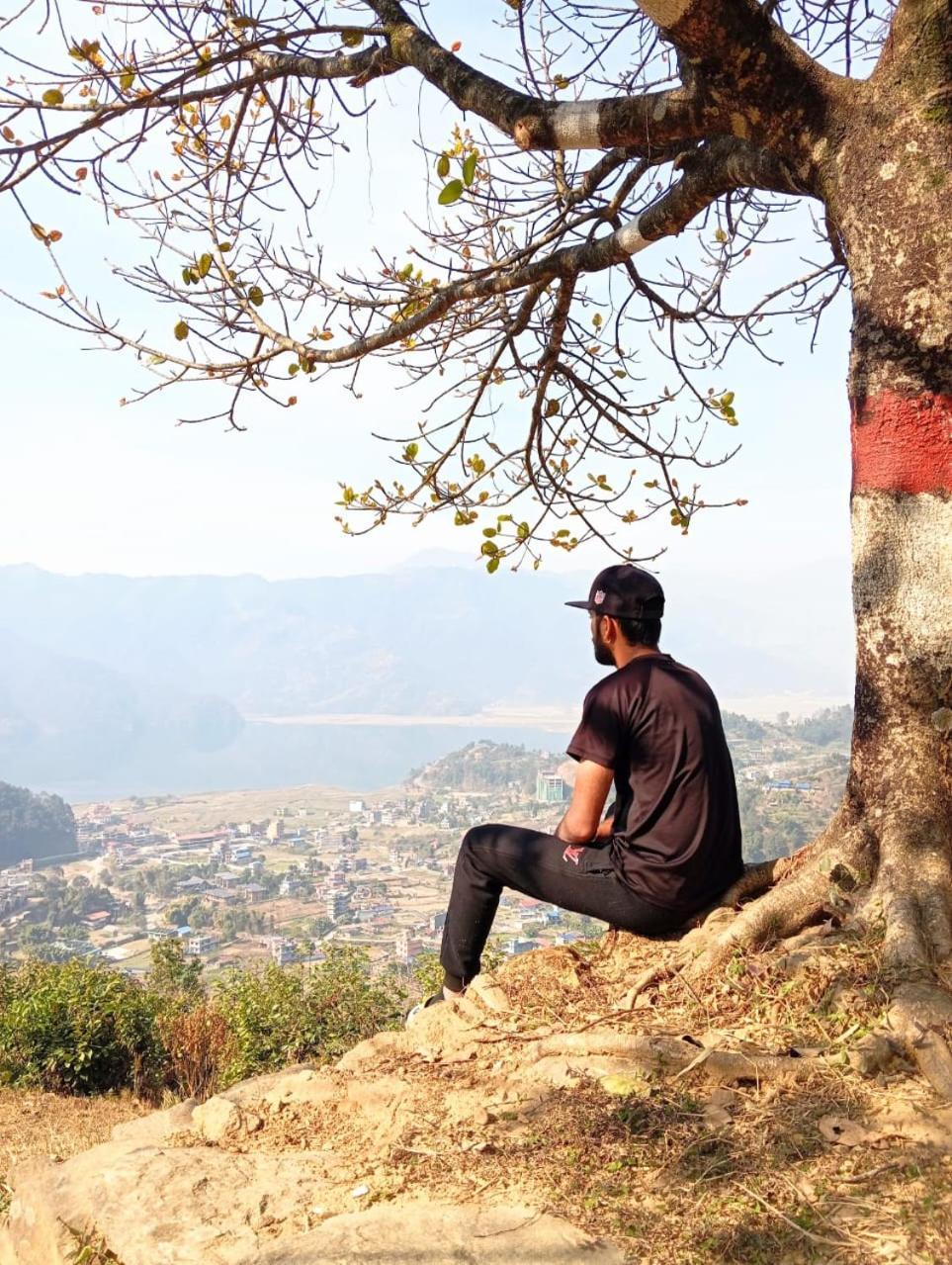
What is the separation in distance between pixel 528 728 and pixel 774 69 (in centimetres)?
17475

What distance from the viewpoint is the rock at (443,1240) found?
2.28 m

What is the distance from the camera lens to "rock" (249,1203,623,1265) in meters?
2.28

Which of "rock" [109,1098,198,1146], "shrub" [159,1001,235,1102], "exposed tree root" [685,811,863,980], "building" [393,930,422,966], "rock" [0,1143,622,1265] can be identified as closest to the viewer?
"rock" [0,1143,622,1265]

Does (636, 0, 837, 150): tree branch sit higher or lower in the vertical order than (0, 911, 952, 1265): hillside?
higher

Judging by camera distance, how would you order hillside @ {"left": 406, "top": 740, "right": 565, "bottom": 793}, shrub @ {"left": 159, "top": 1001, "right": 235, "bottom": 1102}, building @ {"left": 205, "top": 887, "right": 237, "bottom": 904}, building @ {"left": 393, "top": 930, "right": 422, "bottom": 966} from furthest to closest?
hillside @ {"left": 406, "top": 740, "right": 565, "bottom": 793} → building @ {"left": 205, "top": 887, "right": 237, "bottom": 904} → building @ {"left": 393, "top": 930, "right": 422, "bottom": 966} → shrub @ {"left": 159, "top": 1001, "right": 235, "bottom": 1102}

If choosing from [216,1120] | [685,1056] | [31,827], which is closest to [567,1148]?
[685,1056]

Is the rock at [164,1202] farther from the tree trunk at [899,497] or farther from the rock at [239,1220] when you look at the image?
the tree trunk at [899,497]

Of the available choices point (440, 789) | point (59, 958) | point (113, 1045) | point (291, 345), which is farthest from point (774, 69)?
point (440, 789)

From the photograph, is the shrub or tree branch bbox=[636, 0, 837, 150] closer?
tree branch bbox=[636, 0, 837, 150]

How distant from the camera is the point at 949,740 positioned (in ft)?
11.6

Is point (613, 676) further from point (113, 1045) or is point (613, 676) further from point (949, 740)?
point (113, 1045)

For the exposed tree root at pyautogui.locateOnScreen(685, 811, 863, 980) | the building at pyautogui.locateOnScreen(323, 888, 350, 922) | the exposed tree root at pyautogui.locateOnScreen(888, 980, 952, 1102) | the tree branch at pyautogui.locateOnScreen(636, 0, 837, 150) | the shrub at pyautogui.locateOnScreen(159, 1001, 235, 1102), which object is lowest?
the building at pyautogui.locateOnScreen(323, 888, 350, 922)

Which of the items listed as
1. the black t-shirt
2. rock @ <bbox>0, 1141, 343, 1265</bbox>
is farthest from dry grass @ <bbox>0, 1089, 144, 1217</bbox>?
the black t-shirt

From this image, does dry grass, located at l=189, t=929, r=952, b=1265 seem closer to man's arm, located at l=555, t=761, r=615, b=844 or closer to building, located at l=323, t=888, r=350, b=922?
man's arm, located at l=555, t=761, r=615, b=844
